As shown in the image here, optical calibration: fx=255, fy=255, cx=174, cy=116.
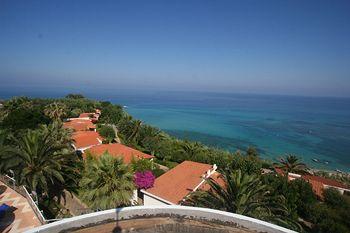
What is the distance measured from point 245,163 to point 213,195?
15.1 m

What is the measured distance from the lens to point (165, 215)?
957 centimetres

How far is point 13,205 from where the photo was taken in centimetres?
1391

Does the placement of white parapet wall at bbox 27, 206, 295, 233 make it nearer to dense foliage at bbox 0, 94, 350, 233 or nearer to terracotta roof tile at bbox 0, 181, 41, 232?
dense foliage at bbox 0, 94, 350, 233

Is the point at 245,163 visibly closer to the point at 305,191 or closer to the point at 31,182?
the point at 305,191

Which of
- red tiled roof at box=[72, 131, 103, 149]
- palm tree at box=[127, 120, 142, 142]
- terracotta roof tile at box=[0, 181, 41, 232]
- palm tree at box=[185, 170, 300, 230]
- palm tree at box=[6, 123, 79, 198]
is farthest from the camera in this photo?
palm tree at box=[127, 120, 142, 142]

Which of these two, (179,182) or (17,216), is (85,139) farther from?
(17,216)

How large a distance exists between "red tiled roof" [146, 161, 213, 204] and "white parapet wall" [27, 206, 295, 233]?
7.83 meters

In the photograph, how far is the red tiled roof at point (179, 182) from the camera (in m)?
18.3

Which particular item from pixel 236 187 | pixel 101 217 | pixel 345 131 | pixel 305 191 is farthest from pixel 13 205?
pixel 345 131

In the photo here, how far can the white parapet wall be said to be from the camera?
859 centimetres

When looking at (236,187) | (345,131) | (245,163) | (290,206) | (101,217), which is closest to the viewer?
(101,217)

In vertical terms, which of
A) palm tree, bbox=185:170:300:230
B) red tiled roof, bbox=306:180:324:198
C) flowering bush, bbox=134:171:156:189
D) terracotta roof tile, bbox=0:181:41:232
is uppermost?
palm tree, bbox=185:170:300:230

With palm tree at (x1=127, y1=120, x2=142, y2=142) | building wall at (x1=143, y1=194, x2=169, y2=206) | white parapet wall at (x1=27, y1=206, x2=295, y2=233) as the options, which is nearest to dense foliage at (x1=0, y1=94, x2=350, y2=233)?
building wall at (x1=143, y1=194, x2=169, y2=206)

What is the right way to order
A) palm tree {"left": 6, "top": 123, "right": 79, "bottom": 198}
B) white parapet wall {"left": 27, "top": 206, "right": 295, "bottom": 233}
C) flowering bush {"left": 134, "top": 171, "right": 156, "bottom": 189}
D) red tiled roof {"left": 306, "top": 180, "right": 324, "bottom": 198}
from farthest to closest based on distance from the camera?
red tiled roof {"left": 306, "top": 180, "right": 324, "bottom": 198} → flowering bush {"left": 134, "top": 171, "right": 156, "bottom": 189} → palm tree {"left": 6, "top": 123, "right": 79, "bottom": 198} → white parapet wall {"left": 27, "top": 206, "right": 295, "bottom": 233}
